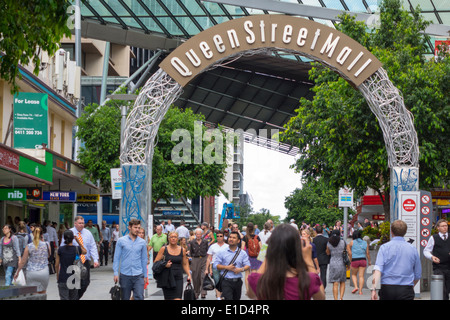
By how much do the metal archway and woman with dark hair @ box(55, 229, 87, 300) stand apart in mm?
5320

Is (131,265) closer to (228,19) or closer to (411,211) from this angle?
(411,211)

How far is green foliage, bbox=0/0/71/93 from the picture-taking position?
11.4m

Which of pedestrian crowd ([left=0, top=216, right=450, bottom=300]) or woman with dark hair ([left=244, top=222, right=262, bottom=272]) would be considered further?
woman with dark hair ([left=244, top=222, right=262, bottom=272])

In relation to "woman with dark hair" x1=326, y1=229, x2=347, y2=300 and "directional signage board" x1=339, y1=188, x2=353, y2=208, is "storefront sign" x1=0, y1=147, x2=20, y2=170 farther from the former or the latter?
"directional signage board" x1=339, y1=188, x2=353, y2=208

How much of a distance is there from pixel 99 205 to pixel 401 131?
25.7m

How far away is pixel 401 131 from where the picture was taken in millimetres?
19078

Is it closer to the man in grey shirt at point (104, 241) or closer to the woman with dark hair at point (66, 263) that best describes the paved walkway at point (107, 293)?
the woman with dark hair at point (66, 263)

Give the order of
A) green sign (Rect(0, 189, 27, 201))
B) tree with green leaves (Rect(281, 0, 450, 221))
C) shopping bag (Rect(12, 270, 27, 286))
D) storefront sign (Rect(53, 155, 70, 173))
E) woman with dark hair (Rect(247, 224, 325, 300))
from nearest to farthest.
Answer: woman with dark hair (Rect(247, 224, 325, 300)), shopping bag (Rect(12, 270, 27, 286)), tree with green leaves (Rect(281, 0, 450, 221)), green sign (Rect(0, 189, 27, 201)), storefront sign (Rect(53, 155, 70, 173))

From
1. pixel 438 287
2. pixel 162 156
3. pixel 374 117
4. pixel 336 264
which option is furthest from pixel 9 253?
pixel 162 156

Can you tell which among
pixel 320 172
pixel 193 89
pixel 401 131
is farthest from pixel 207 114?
pixel 401 131

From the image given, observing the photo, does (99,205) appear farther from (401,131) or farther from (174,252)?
(174,252)

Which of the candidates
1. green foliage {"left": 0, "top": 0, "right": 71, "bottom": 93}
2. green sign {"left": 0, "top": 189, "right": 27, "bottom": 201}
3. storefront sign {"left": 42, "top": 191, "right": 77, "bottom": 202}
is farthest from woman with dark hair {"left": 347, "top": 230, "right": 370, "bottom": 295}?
storefront sign {"left": 42, "top": 191, "right": 77, "bottom": 202}

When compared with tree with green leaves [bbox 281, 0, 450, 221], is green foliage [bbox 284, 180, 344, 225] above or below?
below

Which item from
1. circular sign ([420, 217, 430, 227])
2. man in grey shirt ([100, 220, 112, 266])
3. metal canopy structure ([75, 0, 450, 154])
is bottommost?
man in grey shirt ([100, 220, 112, 266])
